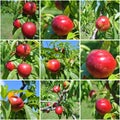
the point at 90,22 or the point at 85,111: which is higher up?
the point at 90,22

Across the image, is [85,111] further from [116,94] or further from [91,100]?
[116,94]

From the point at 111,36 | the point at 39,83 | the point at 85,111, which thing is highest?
the point at 111,36

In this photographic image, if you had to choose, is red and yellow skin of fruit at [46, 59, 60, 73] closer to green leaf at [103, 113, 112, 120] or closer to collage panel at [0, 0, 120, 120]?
collage panel at [0, 0, 120, 120]

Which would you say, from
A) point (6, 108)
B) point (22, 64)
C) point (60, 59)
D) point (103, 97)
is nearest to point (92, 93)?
point (103, 97)

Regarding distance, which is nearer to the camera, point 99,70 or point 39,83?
point 99,70

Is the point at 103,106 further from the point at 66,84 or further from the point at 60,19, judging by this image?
the point at 60,19

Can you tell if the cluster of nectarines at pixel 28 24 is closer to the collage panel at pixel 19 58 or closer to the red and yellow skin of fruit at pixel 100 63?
the collage panel at pixel 19 58

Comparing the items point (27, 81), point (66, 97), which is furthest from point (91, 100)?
point (27, 81)

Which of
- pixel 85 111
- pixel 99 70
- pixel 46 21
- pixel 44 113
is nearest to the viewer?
pixel 99 70
